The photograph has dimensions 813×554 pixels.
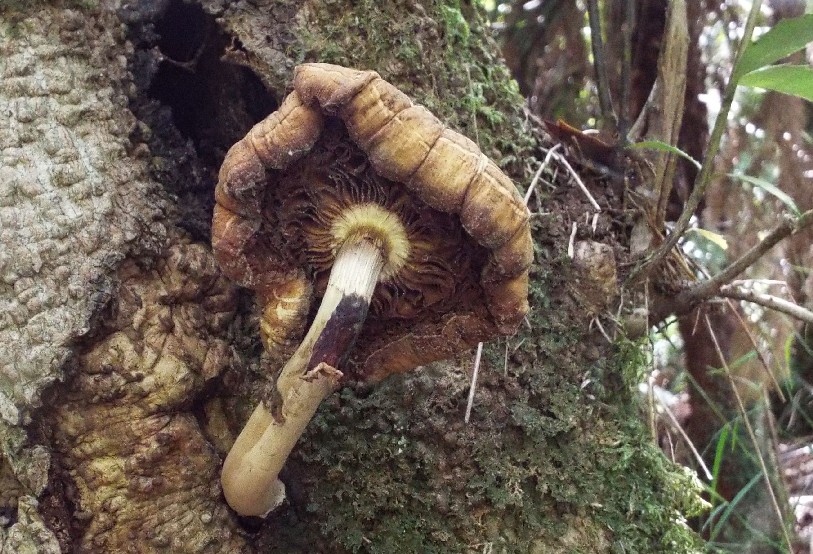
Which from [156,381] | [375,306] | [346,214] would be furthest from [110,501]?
[346,214]

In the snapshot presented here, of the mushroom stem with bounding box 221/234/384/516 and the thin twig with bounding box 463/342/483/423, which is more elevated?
the mushroom stem with bounding box 221/234/384/516

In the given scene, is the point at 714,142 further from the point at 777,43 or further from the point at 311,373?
the point at 311,373

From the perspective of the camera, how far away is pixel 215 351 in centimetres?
165

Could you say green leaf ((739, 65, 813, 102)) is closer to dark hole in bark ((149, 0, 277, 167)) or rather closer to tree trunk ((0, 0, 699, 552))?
tree trunk ((0, 0, 699, 552))

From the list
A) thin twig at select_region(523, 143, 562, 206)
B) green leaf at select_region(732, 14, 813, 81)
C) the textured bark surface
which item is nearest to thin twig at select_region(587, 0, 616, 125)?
thin twig at select_region(523, 143, 562, 206)

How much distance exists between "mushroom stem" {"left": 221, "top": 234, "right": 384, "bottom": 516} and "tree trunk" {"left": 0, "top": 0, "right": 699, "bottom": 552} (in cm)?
15

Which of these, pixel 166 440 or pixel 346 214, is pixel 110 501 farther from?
pixel 346 214

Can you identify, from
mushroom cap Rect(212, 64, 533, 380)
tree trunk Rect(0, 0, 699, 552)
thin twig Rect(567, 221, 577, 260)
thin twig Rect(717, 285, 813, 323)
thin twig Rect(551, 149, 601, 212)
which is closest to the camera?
mushroom cap Rect(212, 64, 533, 380)

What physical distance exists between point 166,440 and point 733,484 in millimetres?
2882

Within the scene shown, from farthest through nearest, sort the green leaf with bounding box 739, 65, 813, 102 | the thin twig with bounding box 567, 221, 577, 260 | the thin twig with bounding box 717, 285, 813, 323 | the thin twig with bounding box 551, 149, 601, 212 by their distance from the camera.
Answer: the thin twig with bounding box 551, 149, 601, 212 → the thin twig with bounding box 567, 221, 577, 260 → the thin twig with bounding box 717, 285, 813, 323 → the green leaf with bounding box 739, 65, 813, 102

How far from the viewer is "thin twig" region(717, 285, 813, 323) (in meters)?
1.78

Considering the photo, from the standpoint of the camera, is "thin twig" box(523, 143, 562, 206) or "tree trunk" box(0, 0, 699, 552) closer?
"tree trunk" box(0, 0, 699, 552)

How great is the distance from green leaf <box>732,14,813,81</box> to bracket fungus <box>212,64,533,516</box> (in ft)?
2.42

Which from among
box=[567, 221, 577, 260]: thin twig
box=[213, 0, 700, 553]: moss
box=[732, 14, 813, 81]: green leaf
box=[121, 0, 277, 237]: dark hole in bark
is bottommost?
box=[213, 0, 700, 553]: moss
